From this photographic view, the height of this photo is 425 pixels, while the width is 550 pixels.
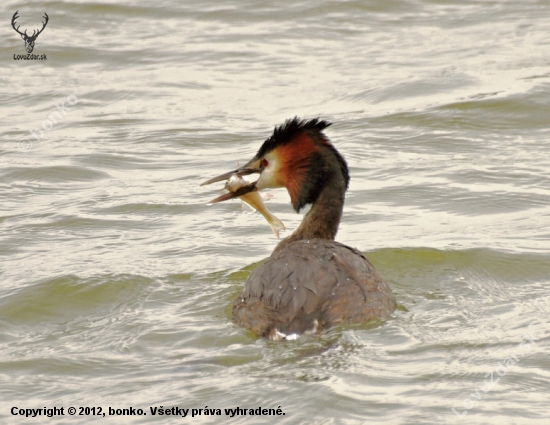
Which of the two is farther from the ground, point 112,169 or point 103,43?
point 103,43

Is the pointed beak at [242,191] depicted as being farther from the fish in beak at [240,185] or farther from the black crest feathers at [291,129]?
the black crest feathers at [291,129]

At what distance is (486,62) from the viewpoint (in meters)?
12.7

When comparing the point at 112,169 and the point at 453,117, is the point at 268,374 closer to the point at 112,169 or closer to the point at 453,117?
the point at 112,169

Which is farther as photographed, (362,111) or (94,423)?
(362,111)

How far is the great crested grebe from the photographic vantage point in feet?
19.1

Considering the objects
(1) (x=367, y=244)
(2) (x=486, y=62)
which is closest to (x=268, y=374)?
(1) (x=367, y=244)

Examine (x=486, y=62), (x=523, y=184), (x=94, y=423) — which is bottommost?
(x=94, y=423)

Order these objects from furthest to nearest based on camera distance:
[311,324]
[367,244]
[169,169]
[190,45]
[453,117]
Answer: [190,45]
[453,117]
[169,169]
[367,244]
[311,324]

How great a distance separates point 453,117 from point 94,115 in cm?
406

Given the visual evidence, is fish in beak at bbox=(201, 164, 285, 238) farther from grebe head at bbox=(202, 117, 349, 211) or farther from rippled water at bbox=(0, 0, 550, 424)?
rippled water at bbox=(0, 0, 550, 424)

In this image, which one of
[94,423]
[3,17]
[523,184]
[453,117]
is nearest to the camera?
[94,423]

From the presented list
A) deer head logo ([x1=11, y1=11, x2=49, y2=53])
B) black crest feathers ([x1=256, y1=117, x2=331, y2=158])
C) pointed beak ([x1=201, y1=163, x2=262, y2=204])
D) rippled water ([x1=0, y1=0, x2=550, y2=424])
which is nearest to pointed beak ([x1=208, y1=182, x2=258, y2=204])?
pointed beak ([x1=201, y1=163, x2=262, y2=204])

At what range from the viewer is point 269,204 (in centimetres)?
910

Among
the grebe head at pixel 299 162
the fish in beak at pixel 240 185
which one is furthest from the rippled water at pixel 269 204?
the grebe head at pixel 299 162
